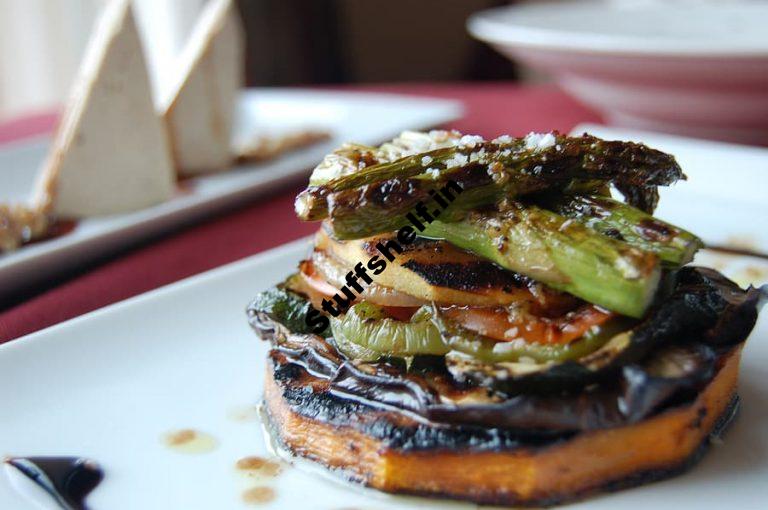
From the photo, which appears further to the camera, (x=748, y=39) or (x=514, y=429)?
(x=748, y=39)

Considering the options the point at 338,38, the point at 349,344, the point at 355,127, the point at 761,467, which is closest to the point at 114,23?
the point at 355,127

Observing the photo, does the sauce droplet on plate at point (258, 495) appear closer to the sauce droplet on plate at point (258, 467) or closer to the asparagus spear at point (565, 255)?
the sauce droplet on plate at point (258, 467)

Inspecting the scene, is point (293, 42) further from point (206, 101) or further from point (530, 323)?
point (530, 323)

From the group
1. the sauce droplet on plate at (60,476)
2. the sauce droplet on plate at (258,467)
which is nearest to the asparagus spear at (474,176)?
the sauce droplet on plate at (258,467)

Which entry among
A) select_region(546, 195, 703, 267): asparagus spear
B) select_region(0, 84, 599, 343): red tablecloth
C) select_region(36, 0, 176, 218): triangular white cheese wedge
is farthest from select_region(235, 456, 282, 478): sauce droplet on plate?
select_region(36, 0, 176, 218): triangular white cheese wedge

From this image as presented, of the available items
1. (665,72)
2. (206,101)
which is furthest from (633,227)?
(206,101)

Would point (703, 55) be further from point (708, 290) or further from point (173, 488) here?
point (173, 488)
